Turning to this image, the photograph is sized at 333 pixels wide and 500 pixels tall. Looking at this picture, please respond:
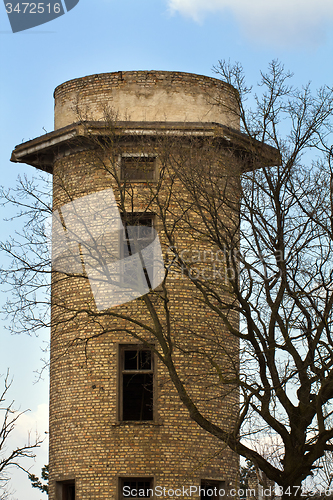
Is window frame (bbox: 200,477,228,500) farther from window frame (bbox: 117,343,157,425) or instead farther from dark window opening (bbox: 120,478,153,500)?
window frame (bbox: 117,343,157,425)

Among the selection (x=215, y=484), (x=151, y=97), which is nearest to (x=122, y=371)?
(x=215, y=484)

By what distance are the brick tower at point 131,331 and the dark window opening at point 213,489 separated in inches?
3.1

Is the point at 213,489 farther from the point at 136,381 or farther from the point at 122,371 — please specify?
the point at 122,371

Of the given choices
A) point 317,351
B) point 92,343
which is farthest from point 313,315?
point 92,343

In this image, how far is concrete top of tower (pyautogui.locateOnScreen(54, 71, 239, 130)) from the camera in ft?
70.0

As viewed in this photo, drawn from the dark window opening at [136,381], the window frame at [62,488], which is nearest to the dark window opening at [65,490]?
the window frame at [62,488]

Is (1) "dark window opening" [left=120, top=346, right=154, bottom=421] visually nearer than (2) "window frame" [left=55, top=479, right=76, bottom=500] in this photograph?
No

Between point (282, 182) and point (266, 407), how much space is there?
4.77 meters

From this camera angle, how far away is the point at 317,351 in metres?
14.3

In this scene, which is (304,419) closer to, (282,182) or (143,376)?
(282,182)

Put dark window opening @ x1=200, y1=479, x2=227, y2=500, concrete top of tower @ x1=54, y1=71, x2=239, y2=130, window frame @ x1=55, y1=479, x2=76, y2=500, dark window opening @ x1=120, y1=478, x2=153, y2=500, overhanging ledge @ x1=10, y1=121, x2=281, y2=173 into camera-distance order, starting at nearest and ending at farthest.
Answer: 1. dark window opening @ x1=120, y1=478, x2=153, y2=500
2. dark window opening @ x1=200, y1=479, x2=227, y2=500
3. window frame @ x1=55, y1=479, x2=76, y2=500
4. overhanging ledge @ x1=10, y1=121, x2=281, y2=173
5. concrete top of tower @ x1=54, y1=71, x2=239, y2=130

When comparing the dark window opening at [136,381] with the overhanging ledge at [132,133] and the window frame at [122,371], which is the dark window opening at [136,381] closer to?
the window frame at [122,371]

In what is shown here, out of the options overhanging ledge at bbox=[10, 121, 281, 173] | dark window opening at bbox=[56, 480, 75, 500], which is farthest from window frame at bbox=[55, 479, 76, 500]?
overhanging ledge at bbox=[10, 121, 281, 173]

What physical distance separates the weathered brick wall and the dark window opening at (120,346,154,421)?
1.40ft
